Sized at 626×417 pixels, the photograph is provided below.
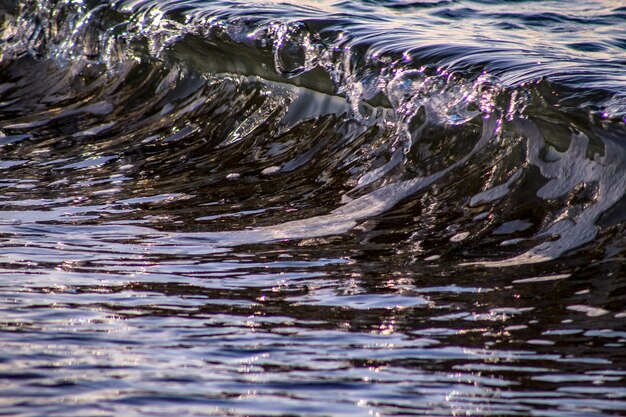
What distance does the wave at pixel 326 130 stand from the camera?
14.0ft

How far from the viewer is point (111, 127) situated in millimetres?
6633

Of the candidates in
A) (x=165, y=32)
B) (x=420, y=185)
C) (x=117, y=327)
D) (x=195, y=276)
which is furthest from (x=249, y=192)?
(x=165, y=32)

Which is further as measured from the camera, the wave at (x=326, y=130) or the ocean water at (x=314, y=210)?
the wave at (x=326, y=130)

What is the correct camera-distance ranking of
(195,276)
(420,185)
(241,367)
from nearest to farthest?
(241,367) → (195,276) → (420,185)

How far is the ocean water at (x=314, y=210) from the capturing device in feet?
8.30

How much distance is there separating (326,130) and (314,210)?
1.26 metres

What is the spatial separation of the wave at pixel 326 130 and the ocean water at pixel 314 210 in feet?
0.06

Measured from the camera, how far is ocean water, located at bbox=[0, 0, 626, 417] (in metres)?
2.53

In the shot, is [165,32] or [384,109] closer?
[384,109]

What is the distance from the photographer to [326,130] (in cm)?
579

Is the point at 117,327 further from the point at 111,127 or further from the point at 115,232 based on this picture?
the point at 111,127

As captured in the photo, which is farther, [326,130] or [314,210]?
[326,130]

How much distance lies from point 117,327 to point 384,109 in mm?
2990

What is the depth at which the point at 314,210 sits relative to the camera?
4609 millimetres
